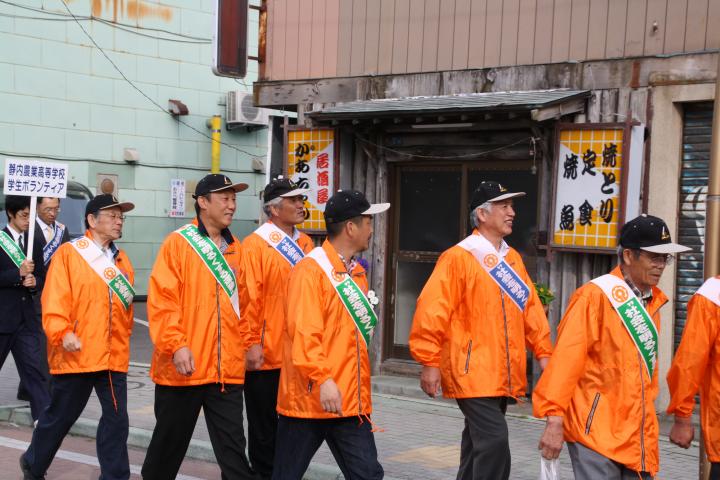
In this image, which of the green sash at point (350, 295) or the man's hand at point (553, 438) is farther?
the green sash at point (350, 295)

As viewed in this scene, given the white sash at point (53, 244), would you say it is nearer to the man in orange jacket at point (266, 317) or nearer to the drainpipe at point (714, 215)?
the man in orange jacket at point (266, 317)

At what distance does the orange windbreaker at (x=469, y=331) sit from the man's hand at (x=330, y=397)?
0.68 metres

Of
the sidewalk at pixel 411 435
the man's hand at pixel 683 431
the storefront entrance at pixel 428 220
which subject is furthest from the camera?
the storefront entrance at pixel 428 220

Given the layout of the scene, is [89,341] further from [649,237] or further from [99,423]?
[649,237]

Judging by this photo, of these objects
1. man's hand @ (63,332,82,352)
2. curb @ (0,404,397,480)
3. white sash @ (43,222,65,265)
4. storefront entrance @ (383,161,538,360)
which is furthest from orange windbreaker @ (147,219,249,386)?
→ storefront entrance @ (383,161,538,360)

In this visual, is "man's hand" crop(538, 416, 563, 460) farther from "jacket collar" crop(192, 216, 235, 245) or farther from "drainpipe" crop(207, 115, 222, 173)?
"drainpipe" crop(207, 115, 222, 173)

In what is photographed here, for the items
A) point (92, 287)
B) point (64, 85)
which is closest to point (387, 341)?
point (92, 287)

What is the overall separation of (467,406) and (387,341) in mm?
5605

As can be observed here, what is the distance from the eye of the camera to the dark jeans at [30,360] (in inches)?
338

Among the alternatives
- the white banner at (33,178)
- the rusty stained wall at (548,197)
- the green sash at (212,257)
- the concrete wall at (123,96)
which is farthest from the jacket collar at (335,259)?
the concrete wall at (123,96)

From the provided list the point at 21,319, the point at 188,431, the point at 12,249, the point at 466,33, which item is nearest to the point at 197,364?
the point at 188,431

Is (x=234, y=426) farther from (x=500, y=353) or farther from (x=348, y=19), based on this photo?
(x=348, y=19)

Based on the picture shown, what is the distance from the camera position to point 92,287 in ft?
22.2

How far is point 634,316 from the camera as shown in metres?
4.79
